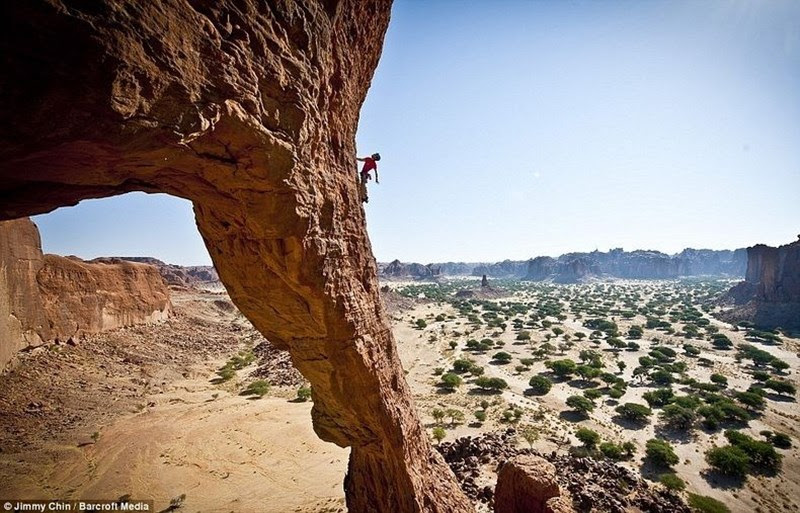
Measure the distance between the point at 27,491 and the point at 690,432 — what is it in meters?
41.3

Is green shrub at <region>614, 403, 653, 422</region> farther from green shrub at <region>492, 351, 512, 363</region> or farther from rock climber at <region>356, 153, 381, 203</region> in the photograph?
rock climber at <region>356, 153, 381, 203</region>

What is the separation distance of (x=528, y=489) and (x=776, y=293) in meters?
99.9

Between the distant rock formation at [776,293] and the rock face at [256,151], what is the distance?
9240 centimetres

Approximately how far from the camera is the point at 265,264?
8117 millimetres

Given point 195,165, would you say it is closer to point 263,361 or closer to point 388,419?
point 388,419

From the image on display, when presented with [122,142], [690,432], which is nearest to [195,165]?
[122,142]

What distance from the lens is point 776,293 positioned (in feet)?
250

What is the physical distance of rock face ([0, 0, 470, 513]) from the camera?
380 cm

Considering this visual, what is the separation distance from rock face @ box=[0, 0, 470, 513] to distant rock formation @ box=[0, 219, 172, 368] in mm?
24288

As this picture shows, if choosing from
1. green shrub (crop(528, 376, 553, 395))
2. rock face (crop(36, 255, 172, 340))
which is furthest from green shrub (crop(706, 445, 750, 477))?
rock face (crop(36, 255, 172, 340))

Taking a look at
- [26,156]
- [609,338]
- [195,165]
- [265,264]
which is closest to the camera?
[26,156]

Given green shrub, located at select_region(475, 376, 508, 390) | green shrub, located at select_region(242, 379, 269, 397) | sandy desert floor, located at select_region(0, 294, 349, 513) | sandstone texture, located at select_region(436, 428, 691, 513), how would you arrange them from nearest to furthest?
1. sandstone texture, located at select_region(436, 428, 691, 513)
2. sandy desert floor, located at select_region(0, 294, 349, 513)
3. green shrub, located at select_region(242, 379, 269, 397)
4. green shrub, located at select_region(475, 376, 508, 390)

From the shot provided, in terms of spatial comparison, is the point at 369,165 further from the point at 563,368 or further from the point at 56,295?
the point at 563,368

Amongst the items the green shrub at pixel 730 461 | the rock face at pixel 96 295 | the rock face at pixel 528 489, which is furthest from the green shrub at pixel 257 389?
the green shrub at pixel 730 461
